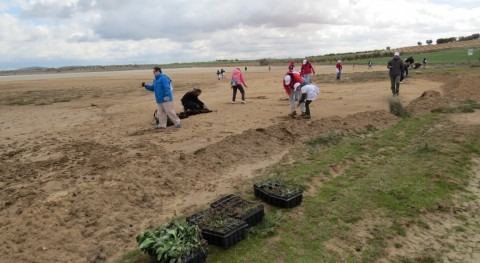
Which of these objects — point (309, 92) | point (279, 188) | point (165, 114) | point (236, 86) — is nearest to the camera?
point (279, 188)

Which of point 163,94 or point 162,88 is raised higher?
point 162,88

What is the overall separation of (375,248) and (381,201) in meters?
1.43

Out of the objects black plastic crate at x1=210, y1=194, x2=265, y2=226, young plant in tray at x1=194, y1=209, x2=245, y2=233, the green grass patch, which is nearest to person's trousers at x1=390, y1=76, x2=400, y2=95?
the green grass patch

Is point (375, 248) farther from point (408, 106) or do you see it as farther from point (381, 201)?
point (408, 106)

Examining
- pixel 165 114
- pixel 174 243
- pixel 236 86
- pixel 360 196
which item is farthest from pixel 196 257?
pixel 236 86

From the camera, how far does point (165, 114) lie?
11.8 m

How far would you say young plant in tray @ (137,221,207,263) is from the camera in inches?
171

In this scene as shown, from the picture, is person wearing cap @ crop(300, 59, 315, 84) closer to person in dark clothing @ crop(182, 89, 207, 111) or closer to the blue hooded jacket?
person in dark clothing @ crop(182, 89, 207, 111)

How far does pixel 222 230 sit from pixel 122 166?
3.51 m

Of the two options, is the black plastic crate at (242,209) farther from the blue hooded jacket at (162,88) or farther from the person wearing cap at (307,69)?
the person wearing cap at (307,69)

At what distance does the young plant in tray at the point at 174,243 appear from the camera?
4348 mm

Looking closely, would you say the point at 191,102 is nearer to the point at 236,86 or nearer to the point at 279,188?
the point at 236,86

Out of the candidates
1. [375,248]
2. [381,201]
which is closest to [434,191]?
[381,201]

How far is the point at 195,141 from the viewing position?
9.92 meters
